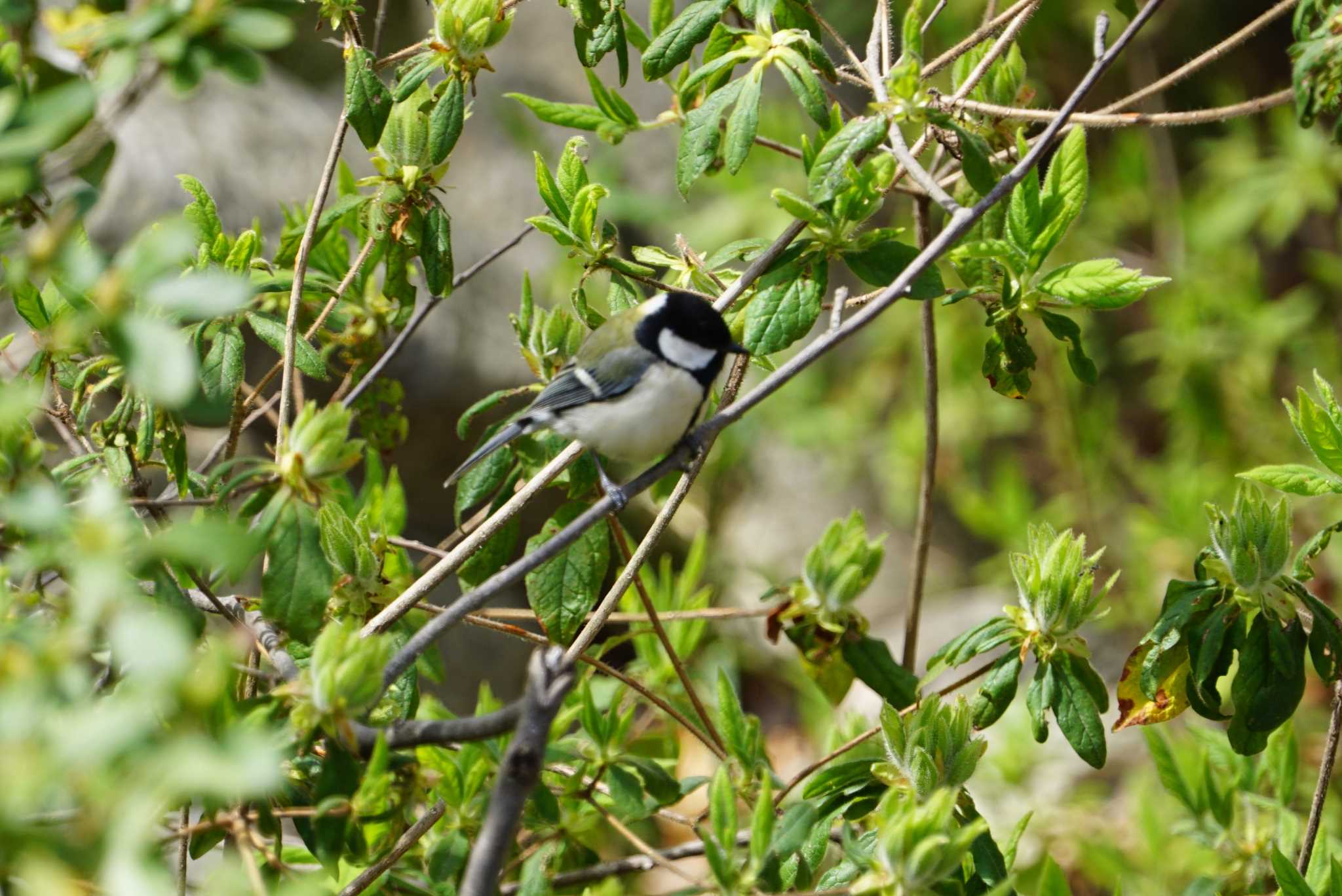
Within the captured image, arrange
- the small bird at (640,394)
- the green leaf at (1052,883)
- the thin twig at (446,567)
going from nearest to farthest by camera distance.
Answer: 1. the thin twig at (446,567)
2. the green leaf at (1052,883)
3. the small bird at (640,394)

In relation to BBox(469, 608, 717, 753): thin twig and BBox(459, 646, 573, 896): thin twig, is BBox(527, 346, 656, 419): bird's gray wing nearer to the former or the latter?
BBox(469, 608, 717, 753): thin twig

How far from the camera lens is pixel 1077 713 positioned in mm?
1520

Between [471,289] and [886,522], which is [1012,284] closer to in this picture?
[471,289]

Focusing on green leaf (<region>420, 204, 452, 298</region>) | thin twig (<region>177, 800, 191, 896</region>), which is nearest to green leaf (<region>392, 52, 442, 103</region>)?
green leaf (<region>420, 204, 452, 298</region>)

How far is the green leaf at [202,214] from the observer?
1719 mm

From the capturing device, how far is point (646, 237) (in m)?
4.97

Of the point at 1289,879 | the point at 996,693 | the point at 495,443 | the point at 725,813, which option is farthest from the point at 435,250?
the point at 1289,879

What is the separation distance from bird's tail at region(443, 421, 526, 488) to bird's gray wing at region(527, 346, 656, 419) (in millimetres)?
34

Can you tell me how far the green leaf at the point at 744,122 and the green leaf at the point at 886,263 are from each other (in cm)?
20

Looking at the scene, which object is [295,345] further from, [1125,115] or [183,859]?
[1125,115]

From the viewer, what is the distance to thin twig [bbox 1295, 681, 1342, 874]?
1.56 metres

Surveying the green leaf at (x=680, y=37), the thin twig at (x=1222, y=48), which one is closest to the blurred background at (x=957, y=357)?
the thin twig at (x=1222, y=48)

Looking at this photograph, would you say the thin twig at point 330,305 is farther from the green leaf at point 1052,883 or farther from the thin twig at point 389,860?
the green leaf at point 1052,883

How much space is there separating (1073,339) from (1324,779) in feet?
2.27
